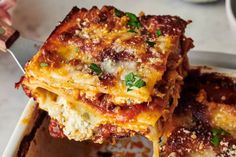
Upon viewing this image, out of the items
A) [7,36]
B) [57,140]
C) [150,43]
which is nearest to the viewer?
[150,43]

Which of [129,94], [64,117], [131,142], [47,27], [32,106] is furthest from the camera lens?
[47,27]

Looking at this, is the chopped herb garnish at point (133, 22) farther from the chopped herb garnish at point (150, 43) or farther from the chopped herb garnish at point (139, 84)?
the chopped herb garnish at point (139, 84)

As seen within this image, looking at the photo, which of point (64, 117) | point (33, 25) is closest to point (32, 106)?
point (64, 117)

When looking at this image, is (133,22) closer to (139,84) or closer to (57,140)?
(139,84)

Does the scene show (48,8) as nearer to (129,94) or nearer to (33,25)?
(33,25)

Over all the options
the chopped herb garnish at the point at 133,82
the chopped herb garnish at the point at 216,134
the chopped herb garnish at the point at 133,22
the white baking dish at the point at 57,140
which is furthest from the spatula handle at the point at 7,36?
the chopped herb garnish at the point at 216,134

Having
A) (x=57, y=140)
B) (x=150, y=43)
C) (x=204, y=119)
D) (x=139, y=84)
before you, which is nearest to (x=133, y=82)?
(x=139, y=84)
